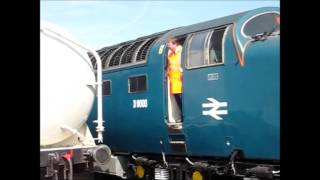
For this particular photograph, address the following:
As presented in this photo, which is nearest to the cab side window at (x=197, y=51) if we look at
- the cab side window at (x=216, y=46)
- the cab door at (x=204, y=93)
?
the cab door at (x=204, y=93)

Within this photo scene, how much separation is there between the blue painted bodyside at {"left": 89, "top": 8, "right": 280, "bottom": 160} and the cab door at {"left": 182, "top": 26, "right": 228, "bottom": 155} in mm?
16

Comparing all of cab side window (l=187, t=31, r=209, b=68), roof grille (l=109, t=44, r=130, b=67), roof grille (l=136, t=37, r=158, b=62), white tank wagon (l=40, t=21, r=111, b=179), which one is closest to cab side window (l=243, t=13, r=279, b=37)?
cab side window (l=187, t=31, r=209, b=68)

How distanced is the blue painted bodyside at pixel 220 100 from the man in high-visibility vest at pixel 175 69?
0.16m

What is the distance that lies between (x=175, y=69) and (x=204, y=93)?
85 cm

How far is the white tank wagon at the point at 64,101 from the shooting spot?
570 cm

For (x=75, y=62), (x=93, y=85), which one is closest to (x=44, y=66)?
(x=75, y=62)

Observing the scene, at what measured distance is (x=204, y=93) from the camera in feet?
23.3

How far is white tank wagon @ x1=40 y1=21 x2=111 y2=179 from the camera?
5699 millimetres

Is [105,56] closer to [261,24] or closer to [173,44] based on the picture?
[173,44]

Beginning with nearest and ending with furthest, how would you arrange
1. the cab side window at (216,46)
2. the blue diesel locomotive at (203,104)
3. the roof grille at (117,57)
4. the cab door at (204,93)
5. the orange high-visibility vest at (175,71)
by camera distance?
the blue diesel locomotive at (203,104)
the cab door at (204,93)
the cab side window at (216,46)
the orange high-visibility vest at (175,71)
the roof grille at (117,57)

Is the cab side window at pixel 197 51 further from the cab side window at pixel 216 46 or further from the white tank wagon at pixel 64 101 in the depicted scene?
the white tank wagon at pixel 64 101

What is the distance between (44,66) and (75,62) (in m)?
0.71
